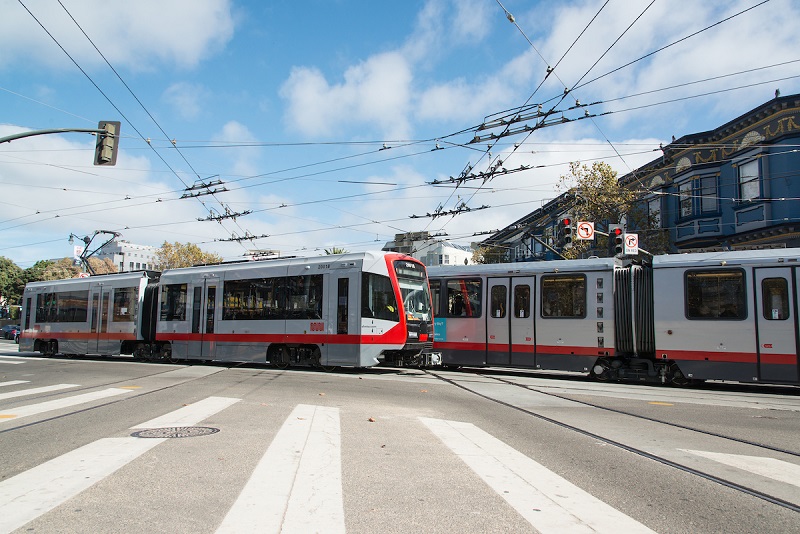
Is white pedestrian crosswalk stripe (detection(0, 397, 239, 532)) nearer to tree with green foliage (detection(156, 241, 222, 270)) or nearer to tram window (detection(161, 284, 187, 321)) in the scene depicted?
tram window (detection(161, 284, 187, 321))

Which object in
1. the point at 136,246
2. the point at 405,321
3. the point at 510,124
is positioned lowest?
the point at 405,321

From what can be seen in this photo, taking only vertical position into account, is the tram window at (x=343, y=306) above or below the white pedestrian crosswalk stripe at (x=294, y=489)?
above

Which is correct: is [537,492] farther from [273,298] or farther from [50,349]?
[50,349]

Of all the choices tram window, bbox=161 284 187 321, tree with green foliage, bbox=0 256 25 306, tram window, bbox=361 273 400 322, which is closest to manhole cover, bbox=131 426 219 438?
tram window, bbox=361 273 400 322

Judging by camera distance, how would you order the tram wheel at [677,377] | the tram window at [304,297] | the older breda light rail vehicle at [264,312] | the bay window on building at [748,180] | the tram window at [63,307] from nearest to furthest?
the tram wheel at [677,377] < the older breda light rail vehicle at [264,312] < the tram window at [304,297] < the bay window on building at [748,180] < the tram window at [63,307]

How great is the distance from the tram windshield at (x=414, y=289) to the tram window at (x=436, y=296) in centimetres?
102

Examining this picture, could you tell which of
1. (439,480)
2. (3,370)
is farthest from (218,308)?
(439,480)

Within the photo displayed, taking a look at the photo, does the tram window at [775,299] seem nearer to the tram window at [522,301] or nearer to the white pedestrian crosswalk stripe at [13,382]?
the tram window at [522,301]

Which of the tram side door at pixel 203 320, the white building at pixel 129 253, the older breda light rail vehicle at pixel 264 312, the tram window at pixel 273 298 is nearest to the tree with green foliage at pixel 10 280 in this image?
the white building at pixel 129 253

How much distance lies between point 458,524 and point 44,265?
301 ft

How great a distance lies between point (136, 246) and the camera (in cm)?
11631

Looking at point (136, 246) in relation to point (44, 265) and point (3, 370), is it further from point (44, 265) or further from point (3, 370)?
point (3, 370)

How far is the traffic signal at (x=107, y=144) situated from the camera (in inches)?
587

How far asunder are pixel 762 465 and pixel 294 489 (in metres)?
4.84
